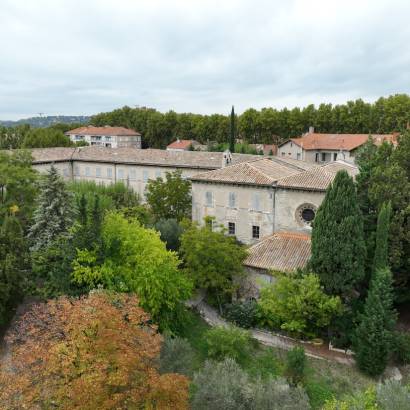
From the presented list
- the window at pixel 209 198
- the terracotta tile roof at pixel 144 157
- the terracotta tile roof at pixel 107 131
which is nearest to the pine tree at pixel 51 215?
the window at pixel 209 198

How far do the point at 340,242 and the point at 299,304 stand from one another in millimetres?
4271

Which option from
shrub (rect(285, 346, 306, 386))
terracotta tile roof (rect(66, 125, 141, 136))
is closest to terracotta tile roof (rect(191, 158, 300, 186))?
shrub (rect(285, 346, 306, 386))

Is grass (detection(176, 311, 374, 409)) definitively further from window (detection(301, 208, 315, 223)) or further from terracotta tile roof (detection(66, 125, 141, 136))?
terracotta tile roof (detection(66, 125, 141, 136))

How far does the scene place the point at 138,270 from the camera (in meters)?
21.8

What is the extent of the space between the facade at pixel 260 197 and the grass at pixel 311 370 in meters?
10.9

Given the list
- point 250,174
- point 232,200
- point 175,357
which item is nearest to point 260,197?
point 250,174

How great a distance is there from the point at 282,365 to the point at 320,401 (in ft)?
9.02

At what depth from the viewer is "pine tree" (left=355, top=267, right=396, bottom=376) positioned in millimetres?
21859

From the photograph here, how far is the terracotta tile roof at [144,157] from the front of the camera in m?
49.3

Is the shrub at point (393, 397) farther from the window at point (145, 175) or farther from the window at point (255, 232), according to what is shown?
the window at point (145, 175)

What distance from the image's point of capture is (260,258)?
27.6 metres

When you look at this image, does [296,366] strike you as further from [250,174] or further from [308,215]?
[250,174]

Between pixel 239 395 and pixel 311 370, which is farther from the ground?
pixel 239 395

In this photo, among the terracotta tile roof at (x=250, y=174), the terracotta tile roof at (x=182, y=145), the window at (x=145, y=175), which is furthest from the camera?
the terracotta tile roof at (x=182, y=145)
